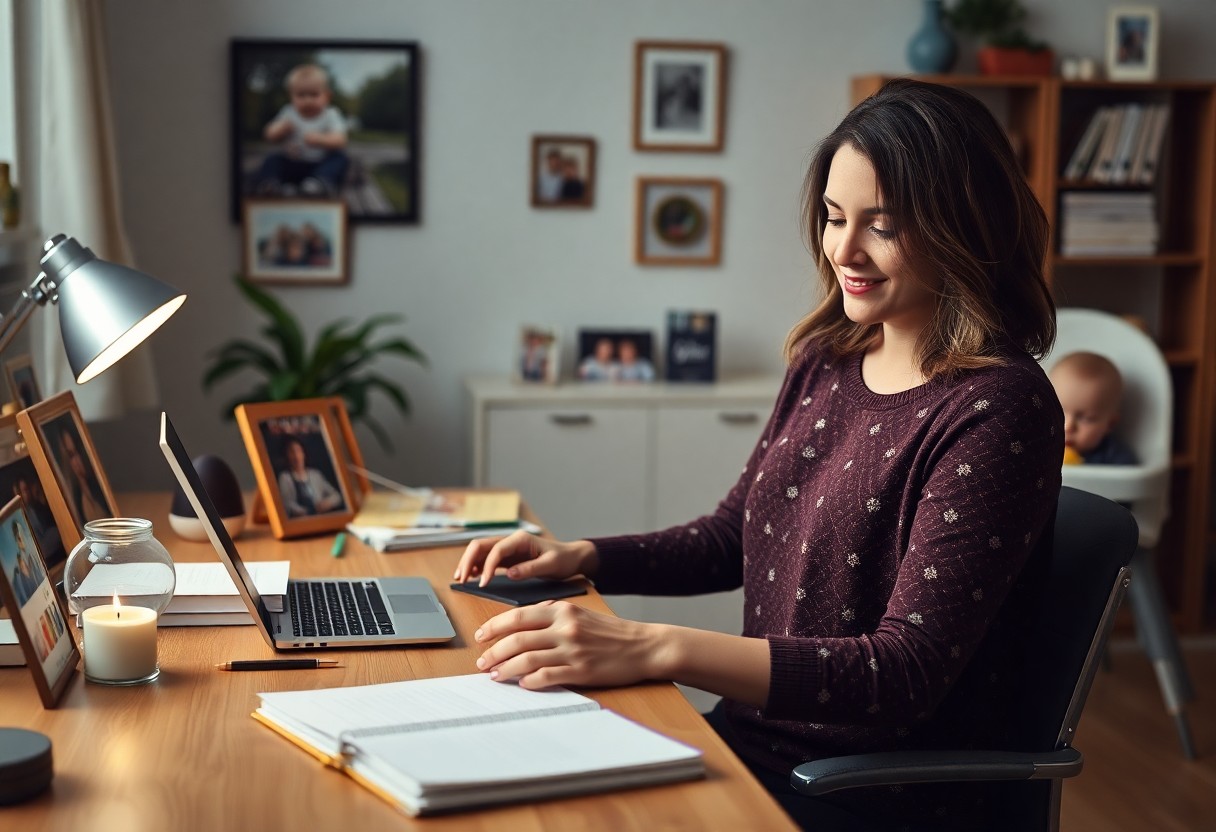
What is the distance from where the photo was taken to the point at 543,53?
4.04 m

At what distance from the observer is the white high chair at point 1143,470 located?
3.36 meters

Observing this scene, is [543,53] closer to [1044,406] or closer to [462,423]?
[462,423]

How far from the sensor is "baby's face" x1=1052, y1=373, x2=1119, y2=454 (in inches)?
135

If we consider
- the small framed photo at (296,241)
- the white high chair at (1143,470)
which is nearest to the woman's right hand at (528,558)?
the white high chair at (1143,470)

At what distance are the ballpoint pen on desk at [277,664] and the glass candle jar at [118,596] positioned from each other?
8 centimetres

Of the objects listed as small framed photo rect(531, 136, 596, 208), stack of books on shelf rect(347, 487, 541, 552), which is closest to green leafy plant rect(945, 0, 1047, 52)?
small framed photo rect(531, 136, 596, 208)

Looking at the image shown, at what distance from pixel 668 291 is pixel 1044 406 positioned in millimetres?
2784

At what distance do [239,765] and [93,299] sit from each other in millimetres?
629

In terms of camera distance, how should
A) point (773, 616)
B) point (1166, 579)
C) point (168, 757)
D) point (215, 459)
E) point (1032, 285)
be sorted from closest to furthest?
point (168, 757) < point (1032, 285) < point (773, 616) < point (215, 459) < point (1166, 579)

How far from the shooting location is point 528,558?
184cm

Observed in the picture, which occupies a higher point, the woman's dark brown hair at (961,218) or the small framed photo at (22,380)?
the woman's dark brown hair at (961,218)

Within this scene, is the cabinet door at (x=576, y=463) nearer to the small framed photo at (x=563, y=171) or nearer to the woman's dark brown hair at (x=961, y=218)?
the small framed photo at (x=563, y=171)

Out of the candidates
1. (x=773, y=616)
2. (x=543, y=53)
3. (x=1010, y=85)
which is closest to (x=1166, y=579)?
(x=1010, y=85)

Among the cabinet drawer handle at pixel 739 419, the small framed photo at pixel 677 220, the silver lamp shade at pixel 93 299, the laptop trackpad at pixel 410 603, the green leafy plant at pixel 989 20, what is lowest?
the cabinet drawer handle at pixel 739 419
